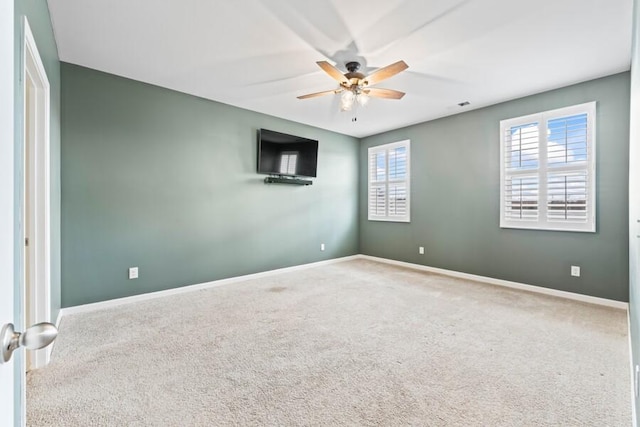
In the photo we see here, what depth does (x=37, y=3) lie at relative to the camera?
1868 mm

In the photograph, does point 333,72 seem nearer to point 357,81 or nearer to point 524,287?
point 357,81

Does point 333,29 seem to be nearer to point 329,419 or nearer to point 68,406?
point 329,419

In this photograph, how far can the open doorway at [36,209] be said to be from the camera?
2.10m

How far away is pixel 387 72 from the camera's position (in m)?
2.77

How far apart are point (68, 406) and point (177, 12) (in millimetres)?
2837

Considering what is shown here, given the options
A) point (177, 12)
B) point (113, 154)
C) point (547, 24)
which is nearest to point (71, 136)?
point (113, 154)

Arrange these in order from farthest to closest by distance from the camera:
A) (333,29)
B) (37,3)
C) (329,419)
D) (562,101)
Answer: (562,101) → (333,29) → (37,3) → (329,419)

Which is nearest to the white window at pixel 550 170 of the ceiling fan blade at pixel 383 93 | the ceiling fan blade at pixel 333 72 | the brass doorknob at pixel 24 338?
the ceiling fan blade at pixel 383 93

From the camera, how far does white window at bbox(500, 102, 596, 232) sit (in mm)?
3533

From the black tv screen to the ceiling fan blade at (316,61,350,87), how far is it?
6.62 feet

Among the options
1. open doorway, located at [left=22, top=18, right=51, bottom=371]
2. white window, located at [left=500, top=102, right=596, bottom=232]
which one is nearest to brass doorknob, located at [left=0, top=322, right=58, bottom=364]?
open doorway, located at [left=22, top=18, right=51, bottom=371]

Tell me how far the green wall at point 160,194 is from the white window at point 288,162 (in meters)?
0.27

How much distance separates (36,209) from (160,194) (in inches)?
64.4
